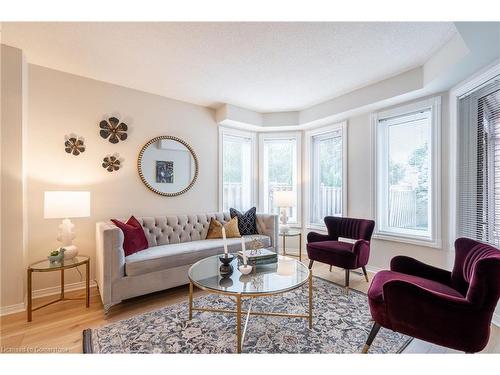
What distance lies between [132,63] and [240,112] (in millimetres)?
1802

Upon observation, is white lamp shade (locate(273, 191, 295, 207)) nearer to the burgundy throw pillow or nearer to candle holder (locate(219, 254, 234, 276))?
candle holder (locate(219, 254, 234, 276))

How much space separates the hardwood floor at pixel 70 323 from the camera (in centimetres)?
175

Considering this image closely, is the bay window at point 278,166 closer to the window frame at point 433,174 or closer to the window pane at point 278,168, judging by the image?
the window pane at point 278,168

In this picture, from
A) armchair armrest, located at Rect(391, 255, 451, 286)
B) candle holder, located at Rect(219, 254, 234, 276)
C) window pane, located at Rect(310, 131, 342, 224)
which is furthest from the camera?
window pane, located at Rect(310, 131, 342, 224)

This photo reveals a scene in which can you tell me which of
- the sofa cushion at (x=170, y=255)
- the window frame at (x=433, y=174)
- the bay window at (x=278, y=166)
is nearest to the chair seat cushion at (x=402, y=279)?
the window frame at (x=433, y=174)

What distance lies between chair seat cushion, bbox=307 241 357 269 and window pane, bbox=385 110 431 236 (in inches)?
37.3

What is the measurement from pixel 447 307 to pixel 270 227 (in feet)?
7.98

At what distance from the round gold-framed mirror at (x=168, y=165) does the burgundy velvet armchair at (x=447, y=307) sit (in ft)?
9.49

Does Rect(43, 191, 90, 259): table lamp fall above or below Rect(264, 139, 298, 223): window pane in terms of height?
below

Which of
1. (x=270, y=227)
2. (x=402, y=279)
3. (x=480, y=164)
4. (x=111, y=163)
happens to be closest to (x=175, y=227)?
(x=111, y=163)

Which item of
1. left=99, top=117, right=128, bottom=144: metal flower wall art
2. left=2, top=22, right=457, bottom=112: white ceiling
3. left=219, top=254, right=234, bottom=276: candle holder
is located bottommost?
left=219, top=254, right=234, bottom=276: candle holder

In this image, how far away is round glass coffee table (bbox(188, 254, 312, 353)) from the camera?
1.69 metres

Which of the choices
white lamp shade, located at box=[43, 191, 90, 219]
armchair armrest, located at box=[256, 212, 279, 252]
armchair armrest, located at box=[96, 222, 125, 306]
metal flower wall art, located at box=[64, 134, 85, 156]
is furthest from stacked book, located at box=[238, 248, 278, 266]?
metal flower wall art, located at box=[64, 134, 85, 156]

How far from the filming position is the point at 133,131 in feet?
10.6
